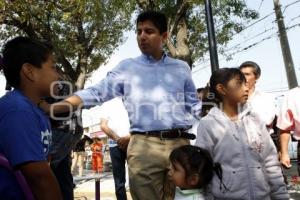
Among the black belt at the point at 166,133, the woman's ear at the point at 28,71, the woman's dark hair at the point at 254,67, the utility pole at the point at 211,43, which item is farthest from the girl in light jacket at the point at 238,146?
the utility pole at the point at 211,43

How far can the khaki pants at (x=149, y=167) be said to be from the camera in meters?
3.30

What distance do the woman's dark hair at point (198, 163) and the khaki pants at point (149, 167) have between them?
36 cm

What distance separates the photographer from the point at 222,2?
45.9 feet

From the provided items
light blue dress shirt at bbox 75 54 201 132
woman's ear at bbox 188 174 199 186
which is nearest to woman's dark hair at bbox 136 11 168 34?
light blue dress shirt at bbox 75 54 201 132

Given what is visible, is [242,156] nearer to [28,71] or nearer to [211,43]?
[28,71]

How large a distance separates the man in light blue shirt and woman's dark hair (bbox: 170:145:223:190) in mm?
395

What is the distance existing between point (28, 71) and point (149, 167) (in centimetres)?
144

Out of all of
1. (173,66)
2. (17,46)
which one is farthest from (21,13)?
(17,46)

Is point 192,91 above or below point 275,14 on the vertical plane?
below

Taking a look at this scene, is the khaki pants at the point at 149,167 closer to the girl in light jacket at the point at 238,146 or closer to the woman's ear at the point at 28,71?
the girl in light jacket at the point at 238,146

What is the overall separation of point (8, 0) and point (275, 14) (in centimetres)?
1128

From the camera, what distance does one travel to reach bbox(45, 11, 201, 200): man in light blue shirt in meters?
3.31

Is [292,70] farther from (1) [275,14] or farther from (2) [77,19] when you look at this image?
(2) [77,19]

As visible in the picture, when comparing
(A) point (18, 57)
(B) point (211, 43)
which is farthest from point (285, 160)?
(B) point (211, 43)
